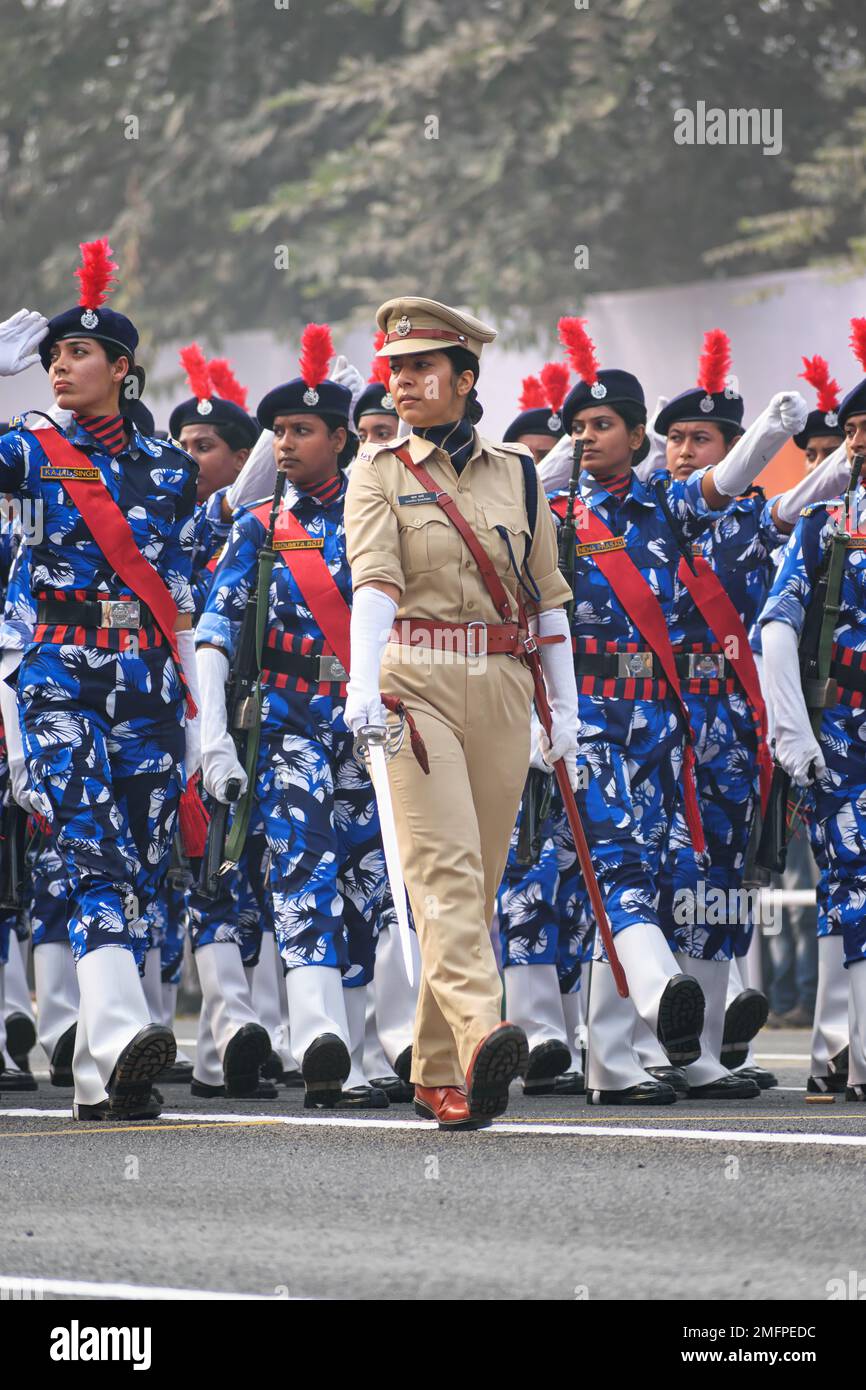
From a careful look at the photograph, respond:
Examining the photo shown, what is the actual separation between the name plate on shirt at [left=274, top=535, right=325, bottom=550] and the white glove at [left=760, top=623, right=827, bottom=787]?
1.45m

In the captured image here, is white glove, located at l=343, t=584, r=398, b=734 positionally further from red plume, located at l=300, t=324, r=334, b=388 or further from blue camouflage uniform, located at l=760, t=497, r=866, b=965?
red plume, located at l=300, t=324, r=334, b=388

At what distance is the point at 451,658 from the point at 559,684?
43cm

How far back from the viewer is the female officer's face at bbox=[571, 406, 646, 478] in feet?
28.2

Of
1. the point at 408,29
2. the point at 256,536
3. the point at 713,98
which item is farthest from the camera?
the point at 408,29

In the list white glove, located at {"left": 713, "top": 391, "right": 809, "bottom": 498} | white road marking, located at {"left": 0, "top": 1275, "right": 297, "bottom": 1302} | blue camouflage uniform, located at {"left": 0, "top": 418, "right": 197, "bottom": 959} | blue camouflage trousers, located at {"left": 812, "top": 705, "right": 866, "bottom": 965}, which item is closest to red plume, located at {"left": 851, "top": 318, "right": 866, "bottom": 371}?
white glove, located at {"left": 713, "top": 391, "right": 809, "bottom": 498}

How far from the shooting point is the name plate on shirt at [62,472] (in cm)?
757

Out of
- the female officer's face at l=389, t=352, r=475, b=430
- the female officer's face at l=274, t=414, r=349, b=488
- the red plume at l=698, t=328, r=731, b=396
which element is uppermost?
the red plume at l=698, t=328, r=731, b=396

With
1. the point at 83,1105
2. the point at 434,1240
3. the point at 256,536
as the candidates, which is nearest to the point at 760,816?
the point at 256,536

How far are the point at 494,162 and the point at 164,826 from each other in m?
15.5

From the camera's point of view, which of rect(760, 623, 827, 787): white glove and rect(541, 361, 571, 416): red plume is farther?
rect(541, 361, 571, 416): red plume

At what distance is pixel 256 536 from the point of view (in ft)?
28.0

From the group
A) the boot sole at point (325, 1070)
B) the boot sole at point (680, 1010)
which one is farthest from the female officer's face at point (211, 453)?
the boot sole at point (680, 1010)

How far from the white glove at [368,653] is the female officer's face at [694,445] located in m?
2.95
